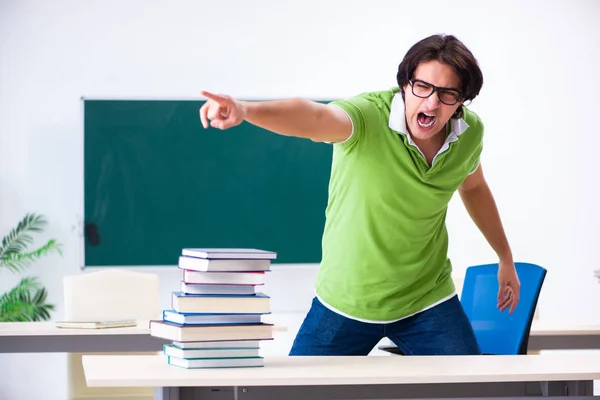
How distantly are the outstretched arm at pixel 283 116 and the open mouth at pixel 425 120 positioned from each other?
0.82ft

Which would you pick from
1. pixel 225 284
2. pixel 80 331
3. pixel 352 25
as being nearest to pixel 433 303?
pixel 225 284

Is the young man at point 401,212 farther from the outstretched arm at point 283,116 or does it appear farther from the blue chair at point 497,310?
the blue chair at point 497,310

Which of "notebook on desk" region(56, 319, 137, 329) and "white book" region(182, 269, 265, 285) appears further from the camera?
"notebook on desk" region(56, 319, 137, 329)

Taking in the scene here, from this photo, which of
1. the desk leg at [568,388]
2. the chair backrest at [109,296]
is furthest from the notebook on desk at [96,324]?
the desk leg at [568,388]

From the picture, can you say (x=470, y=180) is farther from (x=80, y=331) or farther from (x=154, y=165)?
(x=154, y=165)

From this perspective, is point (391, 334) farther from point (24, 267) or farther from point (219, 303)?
point (24, 267)

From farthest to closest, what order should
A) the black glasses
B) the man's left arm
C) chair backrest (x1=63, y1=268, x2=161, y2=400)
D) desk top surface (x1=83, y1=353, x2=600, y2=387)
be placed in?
chair backrest (x1=63, y1=268, x2=161, y2=400) → the man's left arm → the black glasses → desk top surface (x1=83, y1=353, x2=600, y2=387)

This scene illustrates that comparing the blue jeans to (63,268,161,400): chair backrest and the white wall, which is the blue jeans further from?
the white wall

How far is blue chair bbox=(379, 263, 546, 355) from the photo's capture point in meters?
2.89

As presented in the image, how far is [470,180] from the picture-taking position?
2742 mm

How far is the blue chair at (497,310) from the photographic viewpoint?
2895 millimetres

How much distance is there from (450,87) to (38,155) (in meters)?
3.64

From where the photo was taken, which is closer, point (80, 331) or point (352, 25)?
point (80, 331)

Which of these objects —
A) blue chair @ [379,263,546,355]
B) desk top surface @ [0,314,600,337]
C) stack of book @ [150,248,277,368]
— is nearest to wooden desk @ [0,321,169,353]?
desk top surface @ [0,314,600,337]
